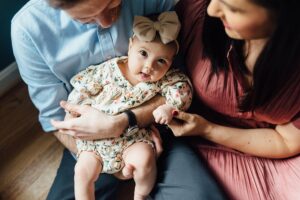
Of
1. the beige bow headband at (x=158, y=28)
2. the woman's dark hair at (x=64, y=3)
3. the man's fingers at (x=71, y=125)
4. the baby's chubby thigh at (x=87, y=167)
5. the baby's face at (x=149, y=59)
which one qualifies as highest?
the woman's dark hair at (x=64, y=3)

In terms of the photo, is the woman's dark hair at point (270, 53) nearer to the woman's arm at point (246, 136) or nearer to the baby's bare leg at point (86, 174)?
the woman's arm at point (246, 136)

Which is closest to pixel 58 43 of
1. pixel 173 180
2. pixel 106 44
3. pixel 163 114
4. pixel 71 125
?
pixel 106 44

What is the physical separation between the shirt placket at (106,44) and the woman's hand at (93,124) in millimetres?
168

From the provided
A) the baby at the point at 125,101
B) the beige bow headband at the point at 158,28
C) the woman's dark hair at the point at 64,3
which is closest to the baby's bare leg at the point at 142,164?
the baby at the point at 125,101

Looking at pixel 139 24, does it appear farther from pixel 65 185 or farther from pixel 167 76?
pixel 65 185

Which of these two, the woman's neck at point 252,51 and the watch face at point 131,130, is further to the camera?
the watch face at point 131,130

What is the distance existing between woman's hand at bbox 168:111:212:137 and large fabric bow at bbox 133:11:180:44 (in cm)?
23

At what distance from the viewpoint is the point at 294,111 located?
1.02 meters

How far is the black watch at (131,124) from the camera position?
3.67 feet

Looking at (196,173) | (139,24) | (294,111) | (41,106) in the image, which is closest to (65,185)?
(41,106)

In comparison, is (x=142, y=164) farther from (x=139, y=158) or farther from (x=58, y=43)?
(x=58, y=43)

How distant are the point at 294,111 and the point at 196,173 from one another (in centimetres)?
33

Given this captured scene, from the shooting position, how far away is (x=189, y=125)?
1.12 metres

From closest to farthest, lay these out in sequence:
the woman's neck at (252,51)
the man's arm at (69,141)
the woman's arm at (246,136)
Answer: the woman's neck at (252,51) → the woman's arm at (246,136) → the man's arm at (69,141)
